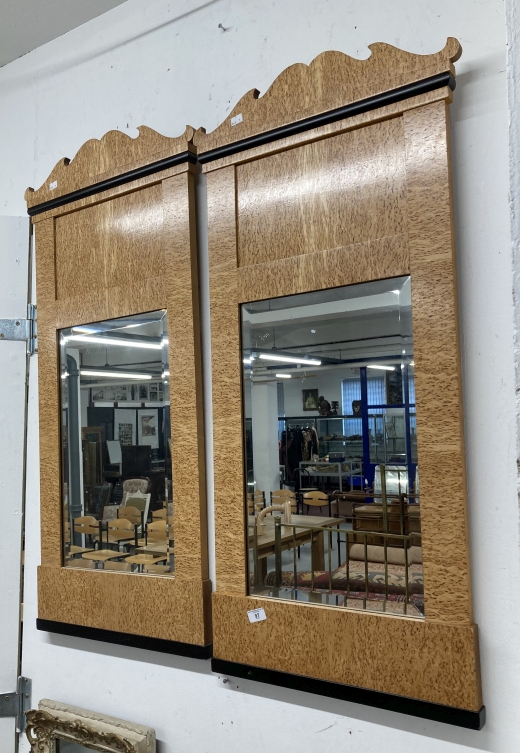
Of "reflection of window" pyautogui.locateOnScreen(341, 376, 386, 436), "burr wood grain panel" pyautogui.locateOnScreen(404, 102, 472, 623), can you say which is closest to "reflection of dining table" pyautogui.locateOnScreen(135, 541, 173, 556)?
"reflection of window" pyautogui.locateOnScreen(341, 376, 386, 436)

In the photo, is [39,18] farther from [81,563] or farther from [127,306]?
[81,563]

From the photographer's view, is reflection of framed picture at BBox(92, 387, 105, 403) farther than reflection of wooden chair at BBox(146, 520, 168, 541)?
Yes

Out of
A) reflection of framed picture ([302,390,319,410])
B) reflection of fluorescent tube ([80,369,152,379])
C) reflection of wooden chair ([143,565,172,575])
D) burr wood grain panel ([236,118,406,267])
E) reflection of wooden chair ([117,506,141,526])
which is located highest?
burr wood grain panel ([236,118,406,267])

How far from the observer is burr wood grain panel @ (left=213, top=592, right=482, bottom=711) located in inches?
50.6

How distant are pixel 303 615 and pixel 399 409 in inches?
20.6

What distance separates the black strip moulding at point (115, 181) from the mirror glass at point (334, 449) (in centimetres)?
46

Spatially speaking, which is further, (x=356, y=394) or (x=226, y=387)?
(x=226, y=387)

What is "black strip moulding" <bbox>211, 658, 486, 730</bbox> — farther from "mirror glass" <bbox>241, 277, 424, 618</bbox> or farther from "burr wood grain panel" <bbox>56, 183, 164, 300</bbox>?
"burr wood grain panel" <bbox>56, 183, 164, 300</bbox>

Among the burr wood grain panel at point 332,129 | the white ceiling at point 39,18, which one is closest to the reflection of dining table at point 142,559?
the burr wood grain panel at point 332,129

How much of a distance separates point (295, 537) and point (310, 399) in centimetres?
33

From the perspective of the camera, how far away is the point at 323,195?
4.95 feet

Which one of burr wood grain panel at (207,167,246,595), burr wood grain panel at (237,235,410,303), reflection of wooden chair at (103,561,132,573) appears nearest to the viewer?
burr wood grain panel at (237,235,410,303)

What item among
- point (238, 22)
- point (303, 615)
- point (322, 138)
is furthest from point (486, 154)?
point (303, 615)

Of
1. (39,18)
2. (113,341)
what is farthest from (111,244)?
(39,18)
